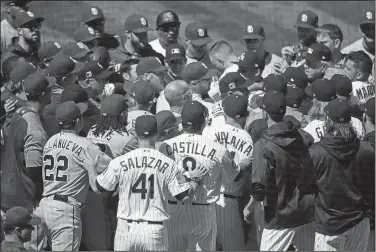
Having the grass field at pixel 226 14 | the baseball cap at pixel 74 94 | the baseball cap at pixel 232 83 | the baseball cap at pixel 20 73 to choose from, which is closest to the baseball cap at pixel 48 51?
the baseball cap at pixel 20 73

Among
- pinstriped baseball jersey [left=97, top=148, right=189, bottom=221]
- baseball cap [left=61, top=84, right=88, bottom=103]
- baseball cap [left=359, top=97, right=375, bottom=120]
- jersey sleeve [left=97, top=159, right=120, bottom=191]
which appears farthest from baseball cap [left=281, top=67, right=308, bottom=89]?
jersey sleeve [left=97, top=159, right=120, bottom=191]

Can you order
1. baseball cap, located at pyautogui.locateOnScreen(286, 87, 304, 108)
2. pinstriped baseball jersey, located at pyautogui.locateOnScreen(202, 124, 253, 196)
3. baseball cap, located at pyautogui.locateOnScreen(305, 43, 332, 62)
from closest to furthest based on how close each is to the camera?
pinstriped baseball jersey, located at pyautogui.locateOnScreen(202, 124, 253, 196), baseball cap, located at pyautogui.locateOnScreen(286, 87, 304, 108), baseball cap, located at pyautogui.locateOnScreen(305, 43, 332, 62)

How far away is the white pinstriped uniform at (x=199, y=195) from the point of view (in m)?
7.21

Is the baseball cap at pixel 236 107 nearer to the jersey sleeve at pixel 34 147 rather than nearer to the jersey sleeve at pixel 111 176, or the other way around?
the jersey sleeve at pixel 111 176

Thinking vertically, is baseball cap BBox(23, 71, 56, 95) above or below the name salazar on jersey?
above

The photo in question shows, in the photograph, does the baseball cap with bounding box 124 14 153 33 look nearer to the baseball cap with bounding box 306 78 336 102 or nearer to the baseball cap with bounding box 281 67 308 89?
the baseball cap with bounding box 281 67 308 89

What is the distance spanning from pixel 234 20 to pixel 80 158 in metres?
7.41

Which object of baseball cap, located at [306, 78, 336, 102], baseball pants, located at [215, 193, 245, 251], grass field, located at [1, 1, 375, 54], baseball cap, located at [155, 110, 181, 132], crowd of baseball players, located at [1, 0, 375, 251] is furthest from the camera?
grass field, located at [1, 1, 375, 54]

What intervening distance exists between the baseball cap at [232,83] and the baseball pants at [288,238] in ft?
4.82

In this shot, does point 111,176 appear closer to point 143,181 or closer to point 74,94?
point 143,181

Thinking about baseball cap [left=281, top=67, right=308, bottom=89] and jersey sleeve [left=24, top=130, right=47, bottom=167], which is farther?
baseball cap [left=281, top=67, right=308, bottom=89]

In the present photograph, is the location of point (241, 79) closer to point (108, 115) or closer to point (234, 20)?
point (108, 115)

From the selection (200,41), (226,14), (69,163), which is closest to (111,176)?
(69,163)

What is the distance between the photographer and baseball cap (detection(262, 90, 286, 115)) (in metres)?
7.42
